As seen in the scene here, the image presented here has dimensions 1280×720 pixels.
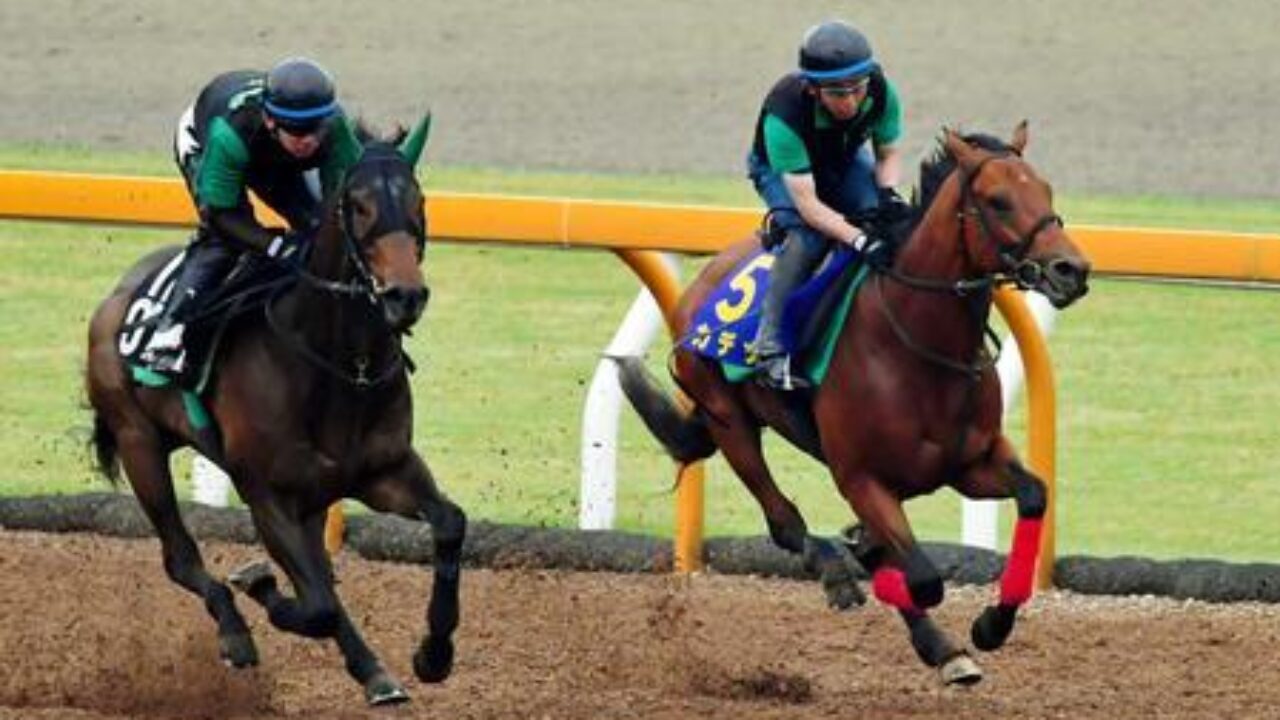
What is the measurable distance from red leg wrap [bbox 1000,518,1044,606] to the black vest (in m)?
1.32

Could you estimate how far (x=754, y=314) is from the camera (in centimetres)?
995

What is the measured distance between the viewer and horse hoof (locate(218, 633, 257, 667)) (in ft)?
30.9

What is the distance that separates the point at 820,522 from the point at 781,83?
3.22m

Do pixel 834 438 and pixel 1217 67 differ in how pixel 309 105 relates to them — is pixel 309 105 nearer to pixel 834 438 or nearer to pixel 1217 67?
pixel 834 438

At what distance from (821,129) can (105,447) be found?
2.38 meters

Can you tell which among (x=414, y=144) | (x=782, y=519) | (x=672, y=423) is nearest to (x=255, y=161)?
(x=414, y=144)

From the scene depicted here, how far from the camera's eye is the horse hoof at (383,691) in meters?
9.09

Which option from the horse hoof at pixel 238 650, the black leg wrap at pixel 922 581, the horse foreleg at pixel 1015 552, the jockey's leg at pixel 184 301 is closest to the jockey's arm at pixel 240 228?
the jockey's leg at pixel 184 301

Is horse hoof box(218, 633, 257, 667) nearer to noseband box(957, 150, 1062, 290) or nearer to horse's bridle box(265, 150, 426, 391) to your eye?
horse's bridle box(265, 150, 426, 391)

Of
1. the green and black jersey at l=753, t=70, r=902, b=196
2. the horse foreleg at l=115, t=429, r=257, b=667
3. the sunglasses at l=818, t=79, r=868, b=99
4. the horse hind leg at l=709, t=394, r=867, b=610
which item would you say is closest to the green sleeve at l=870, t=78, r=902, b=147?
the green and black jersey at l=753, t=70, r=902, b=196

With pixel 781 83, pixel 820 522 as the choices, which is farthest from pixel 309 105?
pixel 820 522

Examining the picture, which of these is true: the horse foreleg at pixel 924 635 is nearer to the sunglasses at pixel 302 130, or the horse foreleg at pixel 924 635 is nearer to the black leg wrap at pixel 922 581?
the black leg wrap at pixel 922 581

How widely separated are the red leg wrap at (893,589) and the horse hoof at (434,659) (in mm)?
1164

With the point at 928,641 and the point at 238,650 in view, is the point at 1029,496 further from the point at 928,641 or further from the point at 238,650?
the point at 238,650
